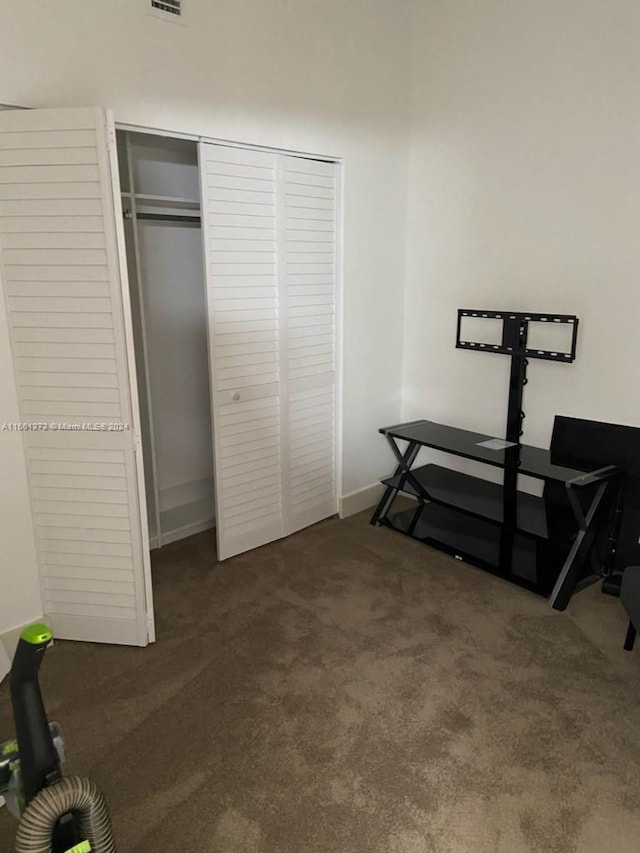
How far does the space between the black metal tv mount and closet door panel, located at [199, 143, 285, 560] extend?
3.96 ft

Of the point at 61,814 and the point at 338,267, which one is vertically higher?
the point at 338,267

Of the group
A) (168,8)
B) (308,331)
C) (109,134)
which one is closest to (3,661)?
(109,134)

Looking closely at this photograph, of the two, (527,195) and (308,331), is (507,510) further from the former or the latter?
(527,195)

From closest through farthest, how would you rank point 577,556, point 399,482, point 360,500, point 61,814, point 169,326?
point 61,814
point 577,556
point 169,326
point 399,482
point 360,500

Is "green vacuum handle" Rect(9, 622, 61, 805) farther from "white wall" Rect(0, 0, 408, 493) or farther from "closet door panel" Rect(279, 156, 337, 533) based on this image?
"closet door panel" Rect(279, 156, 337, 533)

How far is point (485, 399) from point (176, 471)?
185cm

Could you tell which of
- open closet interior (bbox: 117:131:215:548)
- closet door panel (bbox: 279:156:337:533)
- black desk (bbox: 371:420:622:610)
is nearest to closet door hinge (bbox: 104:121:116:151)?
open closet interior (bbox: 117:131:215:548)

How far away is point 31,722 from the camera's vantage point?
0.97 m

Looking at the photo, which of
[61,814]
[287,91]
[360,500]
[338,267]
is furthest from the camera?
[360,500]

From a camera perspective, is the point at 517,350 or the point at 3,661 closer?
the point at 3,661

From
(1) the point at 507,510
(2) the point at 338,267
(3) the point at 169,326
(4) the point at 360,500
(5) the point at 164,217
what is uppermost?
(5) the point at 164,217

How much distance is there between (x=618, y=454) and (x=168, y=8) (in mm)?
2829

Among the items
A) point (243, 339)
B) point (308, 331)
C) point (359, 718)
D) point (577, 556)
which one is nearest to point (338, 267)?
point (308, 331)

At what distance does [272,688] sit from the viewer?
229 cm
